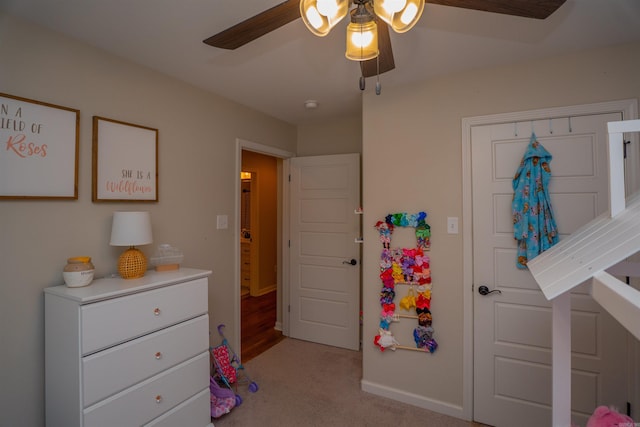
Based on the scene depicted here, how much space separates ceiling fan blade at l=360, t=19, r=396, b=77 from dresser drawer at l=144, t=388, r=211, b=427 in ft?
7.10

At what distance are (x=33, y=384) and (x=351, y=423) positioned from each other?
188 centimetres

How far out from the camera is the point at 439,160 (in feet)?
7.61

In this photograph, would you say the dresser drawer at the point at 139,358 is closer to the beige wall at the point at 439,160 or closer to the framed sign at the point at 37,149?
the framed sign at the point at 37,149

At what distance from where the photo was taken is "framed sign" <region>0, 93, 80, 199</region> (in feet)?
5.02

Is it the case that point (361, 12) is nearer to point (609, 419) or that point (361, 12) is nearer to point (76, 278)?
point (609, 419)

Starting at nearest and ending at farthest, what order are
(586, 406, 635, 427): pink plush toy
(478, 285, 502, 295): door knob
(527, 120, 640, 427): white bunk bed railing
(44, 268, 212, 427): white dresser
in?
(527, 120, 640, 427): white bunk bed railing
(586, 406, 635, 427): pink plush toy
(44, 268, 212, 427): white dresser
(478, 285, 502, 295): door knob

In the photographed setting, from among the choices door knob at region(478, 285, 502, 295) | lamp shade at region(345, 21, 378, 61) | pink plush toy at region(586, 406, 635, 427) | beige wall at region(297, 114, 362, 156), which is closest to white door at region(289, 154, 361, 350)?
beige wall at region(297, 114, 362, 156)

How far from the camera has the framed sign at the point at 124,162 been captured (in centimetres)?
189

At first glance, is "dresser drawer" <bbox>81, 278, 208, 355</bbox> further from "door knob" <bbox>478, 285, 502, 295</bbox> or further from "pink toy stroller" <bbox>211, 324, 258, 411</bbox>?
Result: "door knob" <bbox>478, 285, 502, 295</bbox>

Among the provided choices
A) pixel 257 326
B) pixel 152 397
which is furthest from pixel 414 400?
pixel 257 326

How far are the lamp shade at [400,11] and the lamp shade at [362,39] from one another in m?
0.12

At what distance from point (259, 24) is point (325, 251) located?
2.55m

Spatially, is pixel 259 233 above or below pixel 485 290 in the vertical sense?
above

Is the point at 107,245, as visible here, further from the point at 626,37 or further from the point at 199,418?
the point at 626,37
